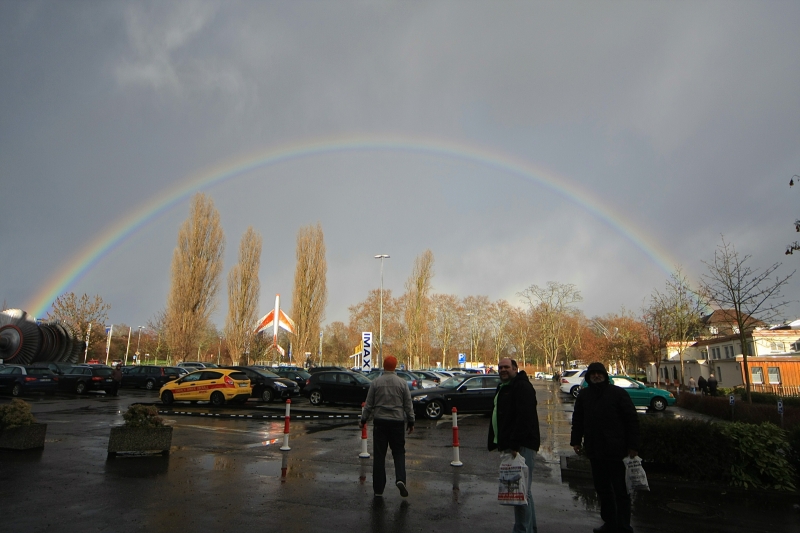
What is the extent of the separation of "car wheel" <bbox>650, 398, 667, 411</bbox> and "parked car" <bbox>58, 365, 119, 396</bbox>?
2669 cm

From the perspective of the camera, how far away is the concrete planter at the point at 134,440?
9.29 metres

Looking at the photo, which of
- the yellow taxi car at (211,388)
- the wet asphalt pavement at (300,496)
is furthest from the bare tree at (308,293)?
the wet asphalt pavement at (300,496)

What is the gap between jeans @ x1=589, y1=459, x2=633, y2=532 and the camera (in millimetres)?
5363

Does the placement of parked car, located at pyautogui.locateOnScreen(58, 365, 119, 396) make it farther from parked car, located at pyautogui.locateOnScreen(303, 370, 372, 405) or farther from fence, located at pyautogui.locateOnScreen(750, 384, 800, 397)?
fence, located at pyautogui.locateOnScreen(750, 384, 800, 397)

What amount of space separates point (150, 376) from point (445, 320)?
50.0m

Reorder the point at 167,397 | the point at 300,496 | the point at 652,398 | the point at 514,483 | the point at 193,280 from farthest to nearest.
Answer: the point at 193,280 < the point at 652,398 < the point at 167,397 < the point at 300,496 < the point at 514,483

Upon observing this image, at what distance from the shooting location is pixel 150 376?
33.1 metres

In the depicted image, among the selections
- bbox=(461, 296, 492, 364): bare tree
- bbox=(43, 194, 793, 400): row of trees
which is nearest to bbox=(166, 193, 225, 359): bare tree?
bbox=(43, 194, 793, 400): row of trees

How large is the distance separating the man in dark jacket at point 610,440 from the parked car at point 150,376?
102 ft

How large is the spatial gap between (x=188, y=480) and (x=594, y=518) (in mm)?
5626

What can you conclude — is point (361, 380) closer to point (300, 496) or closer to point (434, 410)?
point (434, 410)

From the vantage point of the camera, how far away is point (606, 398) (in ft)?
18.0

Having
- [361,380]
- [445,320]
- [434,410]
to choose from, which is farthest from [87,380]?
[445,320]

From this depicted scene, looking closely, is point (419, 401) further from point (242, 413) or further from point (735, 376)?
point (735, 376)
